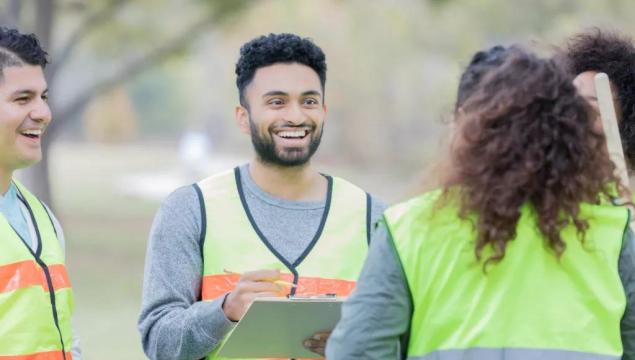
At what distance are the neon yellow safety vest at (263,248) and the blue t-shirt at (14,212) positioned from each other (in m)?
0.55

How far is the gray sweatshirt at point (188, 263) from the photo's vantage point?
3.59 meters

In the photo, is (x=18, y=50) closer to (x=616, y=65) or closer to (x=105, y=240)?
(x=616, y=65)

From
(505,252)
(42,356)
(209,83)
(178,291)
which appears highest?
(209,83)

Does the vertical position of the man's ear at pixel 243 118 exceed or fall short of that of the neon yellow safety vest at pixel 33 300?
it exceeds it

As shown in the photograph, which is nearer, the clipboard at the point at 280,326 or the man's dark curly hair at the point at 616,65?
the clipboard at the point at 280,326

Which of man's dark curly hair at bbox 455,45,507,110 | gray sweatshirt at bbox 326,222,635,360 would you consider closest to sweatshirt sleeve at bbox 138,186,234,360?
gray sweatshirt at bbox 326,222,635,360

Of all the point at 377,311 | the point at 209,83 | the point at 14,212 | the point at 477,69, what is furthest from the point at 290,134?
the point at 209,83

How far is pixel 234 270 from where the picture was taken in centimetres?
379

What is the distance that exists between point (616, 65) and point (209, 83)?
35.2m

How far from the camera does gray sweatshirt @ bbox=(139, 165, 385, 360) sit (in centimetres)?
359

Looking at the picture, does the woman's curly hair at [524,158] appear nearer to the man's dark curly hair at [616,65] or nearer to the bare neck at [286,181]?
the man's dark curly hair at [616,65]

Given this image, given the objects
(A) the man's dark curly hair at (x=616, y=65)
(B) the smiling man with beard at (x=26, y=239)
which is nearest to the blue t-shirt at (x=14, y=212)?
(B) the smiling man with beard at (x=26, y=239)

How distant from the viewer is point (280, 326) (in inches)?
132

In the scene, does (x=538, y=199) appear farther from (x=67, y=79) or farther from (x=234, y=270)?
(x=67, y=79)
